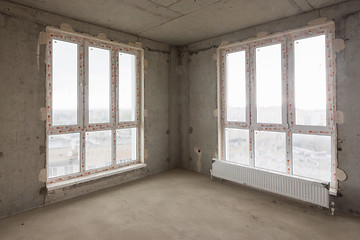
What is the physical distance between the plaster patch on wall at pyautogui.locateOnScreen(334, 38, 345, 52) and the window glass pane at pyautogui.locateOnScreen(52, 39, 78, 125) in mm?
4191

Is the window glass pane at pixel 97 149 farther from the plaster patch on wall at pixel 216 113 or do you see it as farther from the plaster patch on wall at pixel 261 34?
the plaster patch on wall at pixel 261 34

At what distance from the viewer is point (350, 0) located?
313 centimetres

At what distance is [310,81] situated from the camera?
3600mm

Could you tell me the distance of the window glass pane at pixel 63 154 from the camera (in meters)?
3.66

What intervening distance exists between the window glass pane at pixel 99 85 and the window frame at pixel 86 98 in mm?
69

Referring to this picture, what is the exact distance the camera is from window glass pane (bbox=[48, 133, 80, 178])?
144 inches

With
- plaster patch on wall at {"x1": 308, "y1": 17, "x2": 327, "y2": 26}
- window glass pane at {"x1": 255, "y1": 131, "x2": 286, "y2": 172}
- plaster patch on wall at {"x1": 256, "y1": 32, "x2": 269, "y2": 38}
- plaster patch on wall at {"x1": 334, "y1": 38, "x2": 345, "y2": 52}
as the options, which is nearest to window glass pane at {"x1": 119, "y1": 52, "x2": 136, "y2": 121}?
plaster patch on wall at {"x1": 256, "y1": 32, "x2": 269, "y2": 38}

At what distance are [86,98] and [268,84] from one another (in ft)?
11.0

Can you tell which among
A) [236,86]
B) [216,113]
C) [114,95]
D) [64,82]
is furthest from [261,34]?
[64,82]

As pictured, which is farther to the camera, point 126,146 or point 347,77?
point 126,146

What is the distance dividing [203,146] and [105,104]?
2.34 metres

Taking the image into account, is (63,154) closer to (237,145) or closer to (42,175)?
(42,175)

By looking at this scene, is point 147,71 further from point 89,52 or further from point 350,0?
point 350,0

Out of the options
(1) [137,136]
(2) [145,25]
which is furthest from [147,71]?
(1) [137,136]
